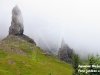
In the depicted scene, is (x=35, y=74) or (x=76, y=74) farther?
(x=35, y=74)

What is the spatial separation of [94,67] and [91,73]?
3.61 ft

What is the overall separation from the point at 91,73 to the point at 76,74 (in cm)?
270

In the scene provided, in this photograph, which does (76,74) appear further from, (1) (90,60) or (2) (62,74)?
(2) (62,74)

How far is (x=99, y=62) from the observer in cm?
5272

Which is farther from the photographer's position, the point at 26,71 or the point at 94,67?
the point at 26,71

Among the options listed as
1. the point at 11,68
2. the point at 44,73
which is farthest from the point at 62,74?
the point at 11,68

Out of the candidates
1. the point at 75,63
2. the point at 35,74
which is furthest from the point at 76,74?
the point at 35,74

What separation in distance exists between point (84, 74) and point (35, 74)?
13607 cm

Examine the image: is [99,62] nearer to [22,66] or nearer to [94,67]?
[94,67]

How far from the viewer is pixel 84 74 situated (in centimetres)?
5388

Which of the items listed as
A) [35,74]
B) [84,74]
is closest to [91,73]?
[84,74]

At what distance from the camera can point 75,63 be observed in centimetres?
5600

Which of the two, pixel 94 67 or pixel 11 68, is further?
pixel 11 68

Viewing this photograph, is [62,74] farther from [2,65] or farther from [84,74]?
[84,74]
